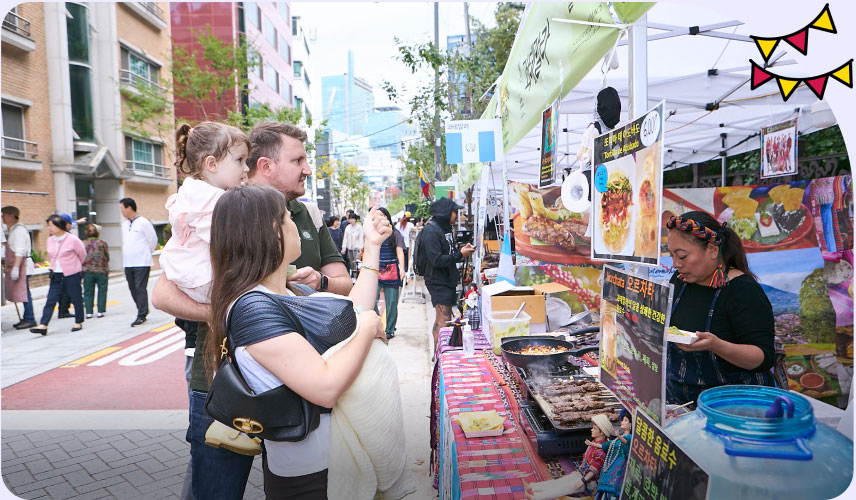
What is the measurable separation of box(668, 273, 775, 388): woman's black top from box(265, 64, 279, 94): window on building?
1540 inches

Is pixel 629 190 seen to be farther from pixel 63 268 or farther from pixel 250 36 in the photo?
pixel 250 36

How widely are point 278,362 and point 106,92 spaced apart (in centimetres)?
2152

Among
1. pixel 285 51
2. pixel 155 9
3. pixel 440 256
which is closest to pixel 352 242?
pixel 440 256

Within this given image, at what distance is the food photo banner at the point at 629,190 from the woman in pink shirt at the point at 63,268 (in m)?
9.44

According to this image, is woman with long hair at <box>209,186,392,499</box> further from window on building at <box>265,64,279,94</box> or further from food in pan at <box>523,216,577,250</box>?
window on building at <box>265,64,279,94</box>

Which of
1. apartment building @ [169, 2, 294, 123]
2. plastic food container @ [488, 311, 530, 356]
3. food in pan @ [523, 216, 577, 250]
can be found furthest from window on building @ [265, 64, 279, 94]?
plastic food container @ [488, 311, 530, 356]

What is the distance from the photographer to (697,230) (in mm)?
2357

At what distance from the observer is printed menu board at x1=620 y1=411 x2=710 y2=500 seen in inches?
45.8

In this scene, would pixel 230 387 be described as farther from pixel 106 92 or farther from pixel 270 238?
pixel 106 92

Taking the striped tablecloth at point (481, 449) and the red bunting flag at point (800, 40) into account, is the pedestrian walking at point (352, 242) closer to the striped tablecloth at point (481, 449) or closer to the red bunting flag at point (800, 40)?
the striped tablecloth at point (481, 449)

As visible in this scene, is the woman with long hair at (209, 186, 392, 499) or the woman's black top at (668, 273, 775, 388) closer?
the woman with long hair at (209, 186, 392, 499)

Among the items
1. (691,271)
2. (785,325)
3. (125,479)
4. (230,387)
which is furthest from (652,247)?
(125,479)

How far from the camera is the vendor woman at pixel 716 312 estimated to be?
2271mm

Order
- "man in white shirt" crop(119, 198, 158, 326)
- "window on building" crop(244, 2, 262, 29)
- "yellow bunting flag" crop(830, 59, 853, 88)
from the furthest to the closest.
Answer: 1. "window on building" crop(244, 2, 262, 29)
2. "man in white shirt" crop(119, 198, 158, 326)
3. "yellow bunting flag" crop(830, 59, 853, 88)
